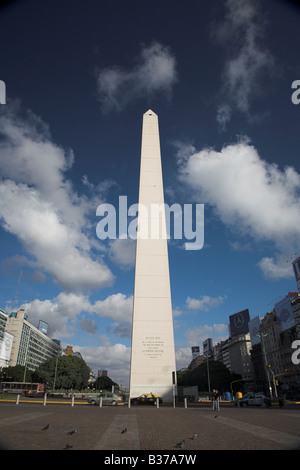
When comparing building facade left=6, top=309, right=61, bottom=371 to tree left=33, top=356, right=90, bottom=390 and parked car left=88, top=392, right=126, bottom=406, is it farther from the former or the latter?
parked car left=88, top=392, right=126, bottom=406

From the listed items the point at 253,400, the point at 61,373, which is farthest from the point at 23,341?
the point at 253,400

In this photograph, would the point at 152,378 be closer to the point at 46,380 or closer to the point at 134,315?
the point at 134,315

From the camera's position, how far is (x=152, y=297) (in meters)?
34.1

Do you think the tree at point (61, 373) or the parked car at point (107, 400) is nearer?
the parked car at point (107, 400)

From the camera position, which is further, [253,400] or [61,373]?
[61,373]

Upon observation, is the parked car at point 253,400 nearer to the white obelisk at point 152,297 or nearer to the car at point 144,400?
the white obelisk at point 152,297

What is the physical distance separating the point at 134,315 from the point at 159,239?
31.5 ft

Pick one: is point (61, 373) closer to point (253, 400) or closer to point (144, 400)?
point (144, 400)

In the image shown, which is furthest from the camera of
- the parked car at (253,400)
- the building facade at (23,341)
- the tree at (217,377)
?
the building facade at (23,341)

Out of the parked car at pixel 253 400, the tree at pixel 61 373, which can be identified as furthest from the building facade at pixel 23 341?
the parked car at pixel 253 400

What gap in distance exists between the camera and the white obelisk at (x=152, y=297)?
1204 inches

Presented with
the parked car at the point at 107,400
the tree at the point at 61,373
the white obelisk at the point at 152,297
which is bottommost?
the parked car at the point at 107,400

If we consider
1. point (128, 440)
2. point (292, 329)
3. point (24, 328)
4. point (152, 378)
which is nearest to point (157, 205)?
point (152, 378)

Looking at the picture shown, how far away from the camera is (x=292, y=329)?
83.9 meters
